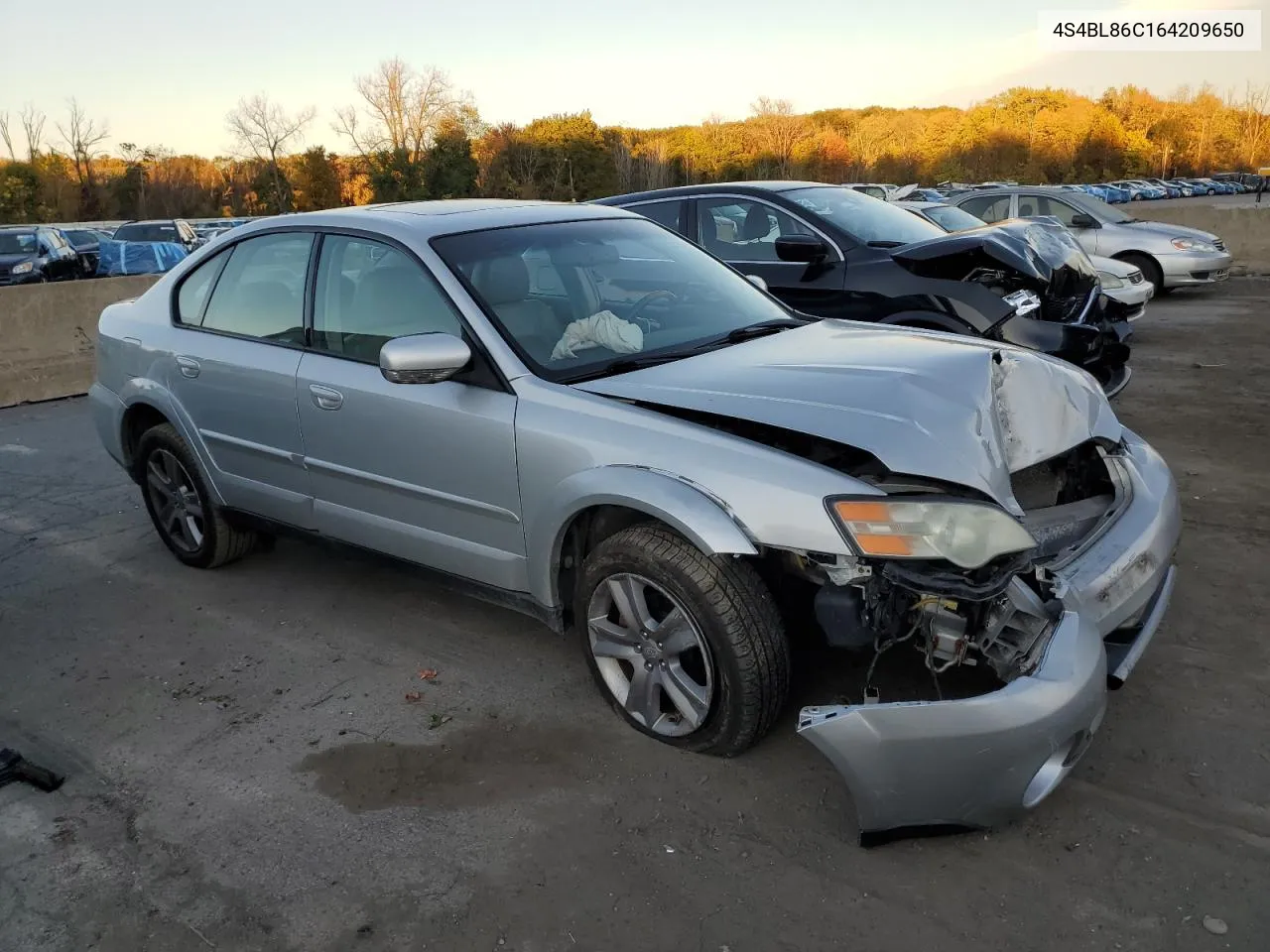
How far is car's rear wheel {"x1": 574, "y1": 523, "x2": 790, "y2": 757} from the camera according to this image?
2811mm

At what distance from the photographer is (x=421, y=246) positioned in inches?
143

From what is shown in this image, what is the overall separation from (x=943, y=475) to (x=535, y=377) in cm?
138

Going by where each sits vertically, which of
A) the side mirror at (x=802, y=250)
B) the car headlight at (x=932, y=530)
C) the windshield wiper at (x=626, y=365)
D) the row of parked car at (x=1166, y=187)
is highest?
the row of parked car at (x=1166, y=187)

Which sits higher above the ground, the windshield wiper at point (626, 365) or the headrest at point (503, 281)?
the headrest at point (503, 281)

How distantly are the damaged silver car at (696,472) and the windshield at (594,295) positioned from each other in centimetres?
1

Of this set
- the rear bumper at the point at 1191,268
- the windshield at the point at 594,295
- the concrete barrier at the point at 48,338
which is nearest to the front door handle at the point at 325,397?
the windshield at the point at 594,295

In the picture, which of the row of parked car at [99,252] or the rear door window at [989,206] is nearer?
the rear door window at [989,206]

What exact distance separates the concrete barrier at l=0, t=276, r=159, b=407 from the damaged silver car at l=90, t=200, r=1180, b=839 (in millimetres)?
6063

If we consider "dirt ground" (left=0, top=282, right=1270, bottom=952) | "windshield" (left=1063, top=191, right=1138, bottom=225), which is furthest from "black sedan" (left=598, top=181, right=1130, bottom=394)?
"windshield" (left=1063, top=191, right=1138, bottom=225)

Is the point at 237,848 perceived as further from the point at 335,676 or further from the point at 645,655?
the point at 645,655

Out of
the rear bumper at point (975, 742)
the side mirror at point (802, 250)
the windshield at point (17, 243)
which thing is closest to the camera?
the rear bumper at point (975, 742)

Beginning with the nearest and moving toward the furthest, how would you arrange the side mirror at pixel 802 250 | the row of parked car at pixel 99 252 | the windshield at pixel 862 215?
the side mirror at pixel 802 250, the windshield at pixel 862 215, the row of parked car at pixel 99 252

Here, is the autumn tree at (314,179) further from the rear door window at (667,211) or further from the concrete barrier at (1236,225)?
the rear door window at (667,211)

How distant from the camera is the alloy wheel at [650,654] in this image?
117 inches
